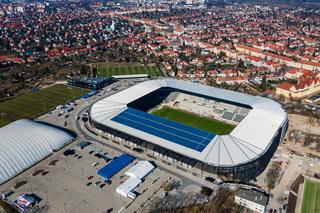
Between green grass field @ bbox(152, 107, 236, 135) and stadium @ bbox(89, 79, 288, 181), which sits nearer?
stadium @ bbox(89, 79, 288, 181)

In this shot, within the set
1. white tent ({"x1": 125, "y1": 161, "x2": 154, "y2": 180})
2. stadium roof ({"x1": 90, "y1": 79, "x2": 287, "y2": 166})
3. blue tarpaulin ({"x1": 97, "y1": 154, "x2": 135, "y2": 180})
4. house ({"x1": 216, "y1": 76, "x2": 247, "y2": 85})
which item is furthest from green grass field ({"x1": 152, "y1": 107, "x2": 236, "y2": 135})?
house ({"x1": 216, "y1": 76, "x2": 247, "y2": 85})

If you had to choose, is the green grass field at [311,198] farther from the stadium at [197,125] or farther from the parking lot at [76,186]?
the parking lot at [76,186]

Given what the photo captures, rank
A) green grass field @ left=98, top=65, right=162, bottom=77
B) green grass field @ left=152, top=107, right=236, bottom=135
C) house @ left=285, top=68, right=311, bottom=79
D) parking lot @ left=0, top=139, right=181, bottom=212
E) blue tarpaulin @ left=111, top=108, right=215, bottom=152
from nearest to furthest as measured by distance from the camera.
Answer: parking lot @ left=0, top=139, right=181, bottom=212 < blue tarpaulin @ left=111, top=108, right=215, bottom=152 < green grass field @ left=152, top=107, right=236, bottom=135 < house @ left=285, top=68, right=311, bottom=79 < green grass field @ left=98, top=65, right=162, bottom=77

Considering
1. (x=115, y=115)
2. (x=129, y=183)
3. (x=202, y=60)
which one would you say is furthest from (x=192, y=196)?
(x=202, y=60)

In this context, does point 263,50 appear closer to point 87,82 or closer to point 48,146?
point 87,82

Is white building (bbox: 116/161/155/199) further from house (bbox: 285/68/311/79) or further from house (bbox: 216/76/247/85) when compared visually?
house (bbox: 285/68/311/79)

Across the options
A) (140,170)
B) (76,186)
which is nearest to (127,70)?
(140,170)

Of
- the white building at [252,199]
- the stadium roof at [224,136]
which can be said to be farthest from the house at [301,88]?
the white building at [252,199]
